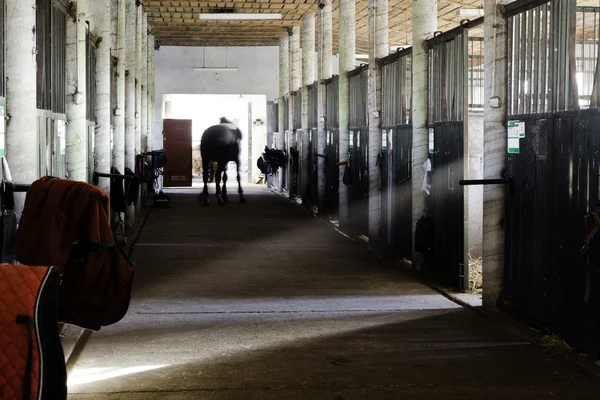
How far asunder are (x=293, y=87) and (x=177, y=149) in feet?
14.8

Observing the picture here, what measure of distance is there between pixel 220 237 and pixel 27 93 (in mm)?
6639

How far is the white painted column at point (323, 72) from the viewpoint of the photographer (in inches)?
609

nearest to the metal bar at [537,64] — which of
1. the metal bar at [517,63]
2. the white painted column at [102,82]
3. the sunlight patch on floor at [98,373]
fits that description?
the metal bar at [517,63]

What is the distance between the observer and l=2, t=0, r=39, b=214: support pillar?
17.3ft

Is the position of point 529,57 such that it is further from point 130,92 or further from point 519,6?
point 130,92

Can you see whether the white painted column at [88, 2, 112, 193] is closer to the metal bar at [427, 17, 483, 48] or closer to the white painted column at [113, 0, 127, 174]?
the white painted column at [113, 0, 127, 174]

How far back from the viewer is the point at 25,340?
2711mm

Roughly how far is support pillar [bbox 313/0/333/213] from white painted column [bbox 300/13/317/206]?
1.16 m

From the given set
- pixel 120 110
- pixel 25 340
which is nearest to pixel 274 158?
pixel 120 110

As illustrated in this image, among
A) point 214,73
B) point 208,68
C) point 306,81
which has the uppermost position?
point 208,68

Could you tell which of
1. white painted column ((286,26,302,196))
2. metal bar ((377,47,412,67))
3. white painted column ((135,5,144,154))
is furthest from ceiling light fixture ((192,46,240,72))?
metal bar ((377,47,412,67))

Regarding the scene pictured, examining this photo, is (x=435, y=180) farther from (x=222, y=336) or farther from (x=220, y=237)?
(x=220, y=237)

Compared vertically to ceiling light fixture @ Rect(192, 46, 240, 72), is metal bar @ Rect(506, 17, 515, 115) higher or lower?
lower

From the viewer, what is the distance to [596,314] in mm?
5234
